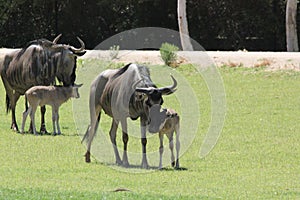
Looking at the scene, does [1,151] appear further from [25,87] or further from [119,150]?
[25,87]

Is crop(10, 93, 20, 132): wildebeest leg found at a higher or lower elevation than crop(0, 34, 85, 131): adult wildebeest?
lower

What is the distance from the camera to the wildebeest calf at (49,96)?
17812 millimetres

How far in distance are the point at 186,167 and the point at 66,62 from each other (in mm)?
4819

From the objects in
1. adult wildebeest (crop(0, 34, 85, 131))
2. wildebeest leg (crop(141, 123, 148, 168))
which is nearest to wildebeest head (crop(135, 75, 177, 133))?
wildebeest leg (crop(141, 123, 148, 168))

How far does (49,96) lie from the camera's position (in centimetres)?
1789

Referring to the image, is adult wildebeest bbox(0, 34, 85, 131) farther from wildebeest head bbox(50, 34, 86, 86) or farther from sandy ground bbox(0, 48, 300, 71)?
sandy ground bbox(0, 48, 300, 71)

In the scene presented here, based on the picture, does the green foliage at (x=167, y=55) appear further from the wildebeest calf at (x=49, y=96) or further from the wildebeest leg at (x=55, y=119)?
the wildebeest leg at (x=55, y=119)

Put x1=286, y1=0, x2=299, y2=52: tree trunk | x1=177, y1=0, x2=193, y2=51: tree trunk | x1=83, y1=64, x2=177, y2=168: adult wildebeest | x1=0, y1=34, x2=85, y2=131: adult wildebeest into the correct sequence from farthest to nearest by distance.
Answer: x1=177, y1=0, x2=193, y2=51: tree trunk → x1=286, y1=0, x2=299, y2=52: tree trunk → x1=0, y1=34, x2=85, y2=131: adult wildebeest → x1=83, y1=64, x2=177, y2=168: adult wildebeest

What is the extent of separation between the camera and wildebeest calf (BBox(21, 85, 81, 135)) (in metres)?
17.8

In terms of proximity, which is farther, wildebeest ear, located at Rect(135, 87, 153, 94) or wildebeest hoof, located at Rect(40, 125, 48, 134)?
wildebeest hoof, located at Rect(40, 125, 48, 134)

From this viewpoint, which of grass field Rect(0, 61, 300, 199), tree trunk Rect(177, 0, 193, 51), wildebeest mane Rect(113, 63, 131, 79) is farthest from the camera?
tree trunk Rect(177, 0, 193, 51)

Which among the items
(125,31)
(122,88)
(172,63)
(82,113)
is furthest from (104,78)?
(125,31)

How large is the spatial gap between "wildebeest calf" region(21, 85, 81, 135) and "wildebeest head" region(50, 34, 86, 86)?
0.30 m

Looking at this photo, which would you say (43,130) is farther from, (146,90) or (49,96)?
(146,90)
